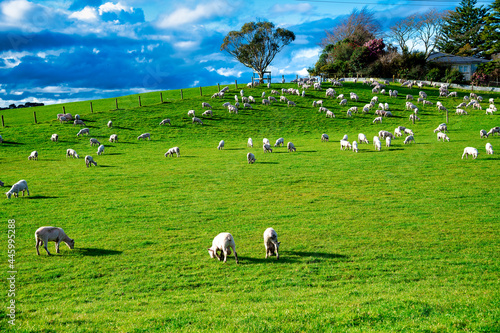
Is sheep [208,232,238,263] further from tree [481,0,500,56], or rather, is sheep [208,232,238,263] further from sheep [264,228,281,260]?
tree [481,0,500,56]

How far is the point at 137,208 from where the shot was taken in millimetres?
18156

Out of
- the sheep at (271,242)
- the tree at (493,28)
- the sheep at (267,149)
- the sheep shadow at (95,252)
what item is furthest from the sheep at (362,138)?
the tree at (493,28)

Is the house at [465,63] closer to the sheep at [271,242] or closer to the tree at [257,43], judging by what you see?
the tree at [257,43]

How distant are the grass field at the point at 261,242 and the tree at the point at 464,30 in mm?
77739

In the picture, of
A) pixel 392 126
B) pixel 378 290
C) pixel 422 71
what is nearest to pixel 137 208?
pixel 378 290

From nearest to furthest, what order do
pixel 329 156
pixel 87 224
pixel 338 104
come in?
1. pixel 87 224
2. pixel 329 156
3. pixel 338 104

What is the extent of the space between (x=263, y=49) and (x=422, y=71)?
39.7m

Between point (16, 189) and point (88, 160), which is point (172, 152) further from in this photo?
point (16, 189)

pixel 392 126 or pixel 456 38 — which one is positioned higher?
pixel 456 38

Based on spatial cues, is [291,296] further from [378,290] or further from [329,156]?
[329,156]

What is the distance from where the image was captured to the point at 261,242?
13.2m

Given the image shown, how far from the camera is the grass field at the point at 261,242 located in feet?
24.8

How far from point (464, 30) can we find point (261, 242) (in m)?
113

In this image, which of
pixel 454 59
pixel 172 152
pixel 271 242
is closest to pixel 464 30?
pixel 454 59
